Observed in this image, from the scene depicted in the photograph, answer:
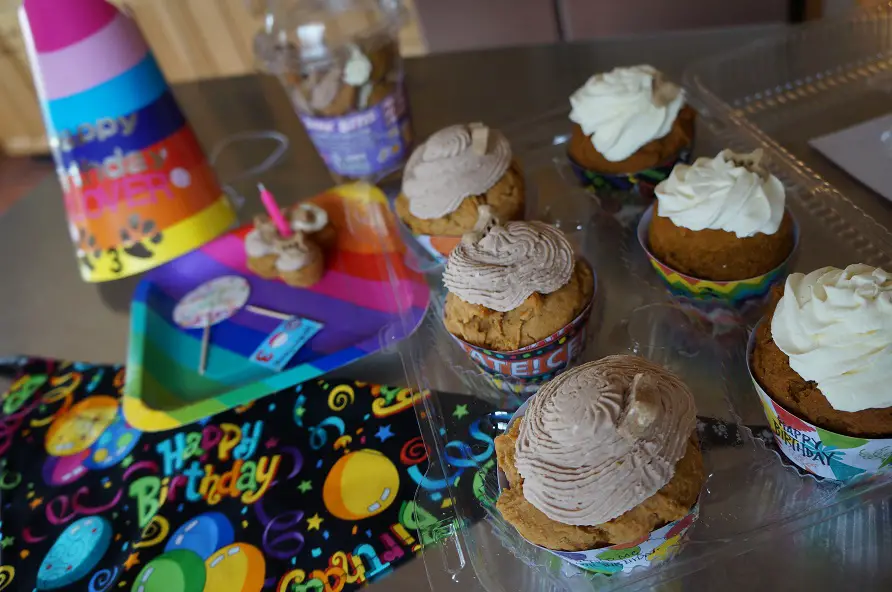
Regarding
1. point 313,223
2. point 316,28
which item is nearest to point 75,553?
point 313,223

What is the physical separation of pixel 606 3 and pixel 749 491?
1697 millimetres

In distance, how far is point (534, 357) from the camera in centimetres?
109

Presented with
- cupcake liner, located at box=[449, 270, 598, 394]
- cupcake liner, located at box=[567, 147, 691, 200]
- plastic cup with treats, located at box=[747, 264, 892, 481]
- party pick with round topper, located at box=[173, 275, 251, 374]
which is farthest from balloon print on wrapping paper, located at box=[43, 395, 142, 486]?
plastic cup with treats, located at box=[747, 264, 892, 481]

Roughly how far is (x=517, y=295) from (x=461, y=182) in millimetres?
331

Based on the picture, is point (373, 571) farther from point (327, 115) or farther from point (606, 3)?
point (606, 3)

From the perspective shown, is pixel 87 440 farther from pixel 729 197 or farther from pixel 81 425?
pixel 729 197

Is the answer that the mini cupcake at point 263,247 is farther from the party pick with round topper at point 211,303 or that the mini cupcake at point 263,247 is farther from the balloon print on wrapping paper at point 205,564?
the balloon print on wrapping paper at point 205,564

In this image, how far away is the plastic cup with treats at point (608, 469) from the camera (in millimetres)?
757

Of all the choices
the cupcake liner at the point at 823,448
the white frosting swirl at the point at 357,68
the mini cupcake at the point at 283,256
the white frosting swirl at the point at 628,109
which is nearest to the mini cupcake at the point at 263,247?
the mini cupcake at the point at 283,256

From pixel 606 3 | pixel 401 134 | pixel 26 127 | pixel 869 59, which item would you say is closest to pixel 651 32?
pixel 606 3

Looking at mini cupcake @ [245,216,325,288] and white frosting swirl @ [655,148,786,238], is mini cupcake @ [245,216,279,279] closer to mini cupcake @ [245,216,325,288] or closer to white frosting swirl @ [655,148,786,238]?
mini cupcake @ [245,216,325,288]

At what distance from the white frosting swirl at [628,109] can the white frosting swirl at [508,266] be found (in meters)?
0.32

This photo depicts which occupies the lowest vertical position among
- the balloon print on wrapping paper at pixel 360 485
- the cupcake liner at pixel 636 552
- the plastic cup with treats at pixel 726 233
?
the balloon print on wrapping paper at pixel 360 485

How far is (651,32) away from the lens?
204 centimetres
